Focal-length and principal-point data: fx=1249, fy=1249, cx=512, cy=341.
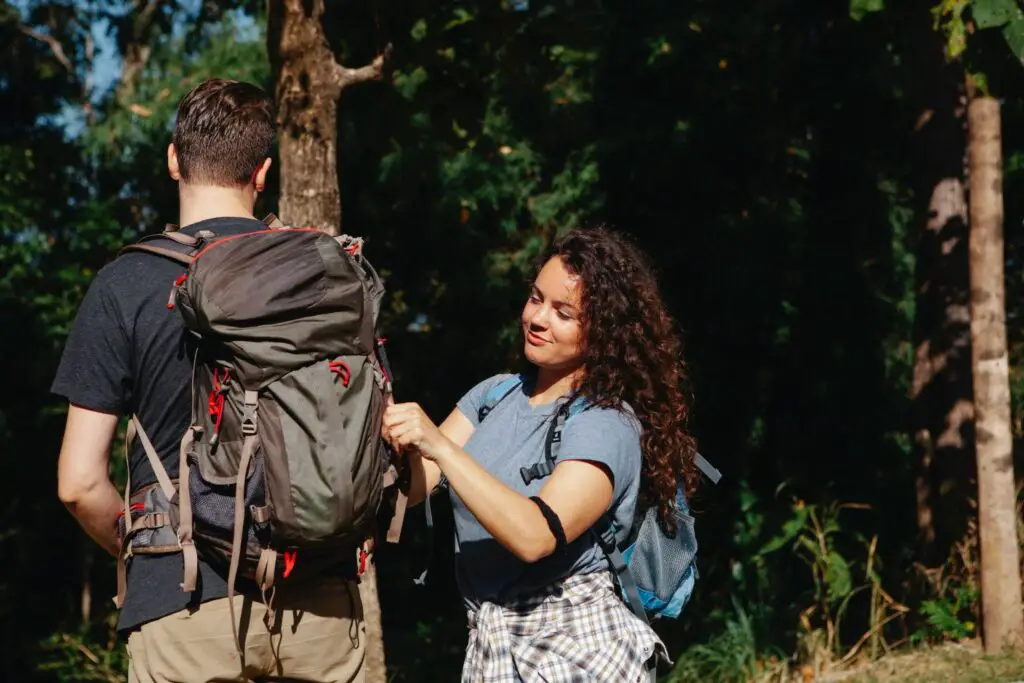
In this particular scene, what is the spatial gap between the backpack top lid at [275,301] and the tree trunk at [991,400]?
3.89 meters

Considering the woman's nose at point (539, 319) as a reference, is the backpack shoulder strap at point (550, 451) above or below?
below

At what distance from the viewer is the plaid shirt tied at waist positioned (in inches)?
101

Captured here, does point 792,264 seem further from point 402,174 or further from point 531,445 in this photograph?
point 531,445

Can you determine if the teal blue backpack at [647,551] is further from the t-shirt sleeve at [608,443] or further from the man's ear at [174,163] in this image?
the man's ear at [174,163]

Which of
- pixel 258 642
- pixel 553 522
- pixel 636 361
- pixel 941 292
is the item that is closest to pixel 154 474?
pixel 258 642

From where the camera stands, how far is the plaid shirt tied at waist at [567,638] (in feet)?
8.39

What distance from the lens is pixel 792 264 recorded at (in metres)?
6.82

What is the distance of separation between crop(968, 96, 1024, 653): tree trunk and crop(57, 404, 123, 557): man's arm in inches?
164

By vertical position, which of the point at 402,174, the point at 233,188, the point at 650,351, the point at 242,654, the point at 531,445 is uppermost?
the point at 402,174

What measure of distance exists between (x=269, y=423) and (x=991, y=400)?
411cm

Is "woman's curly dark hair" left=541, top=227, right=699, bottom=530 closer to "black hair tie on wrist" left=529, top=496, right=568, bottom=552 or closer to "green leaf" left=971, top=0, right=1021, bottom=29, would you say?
"black hair tie on wrist" left=529, top=496, right=568, bottom=552

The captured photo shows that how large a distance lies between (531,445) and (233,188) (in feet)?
2.68

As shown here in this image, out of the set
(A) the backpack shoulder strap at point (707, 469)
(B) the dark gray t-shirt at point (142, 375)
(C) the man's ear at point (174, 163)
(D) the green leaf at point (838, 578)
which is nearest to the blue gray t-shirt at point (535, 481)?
(A) the backpack shoulder strap at point (707, 469)

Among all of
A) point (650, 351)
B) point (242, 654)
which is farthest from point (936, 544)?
point (242, 654)
